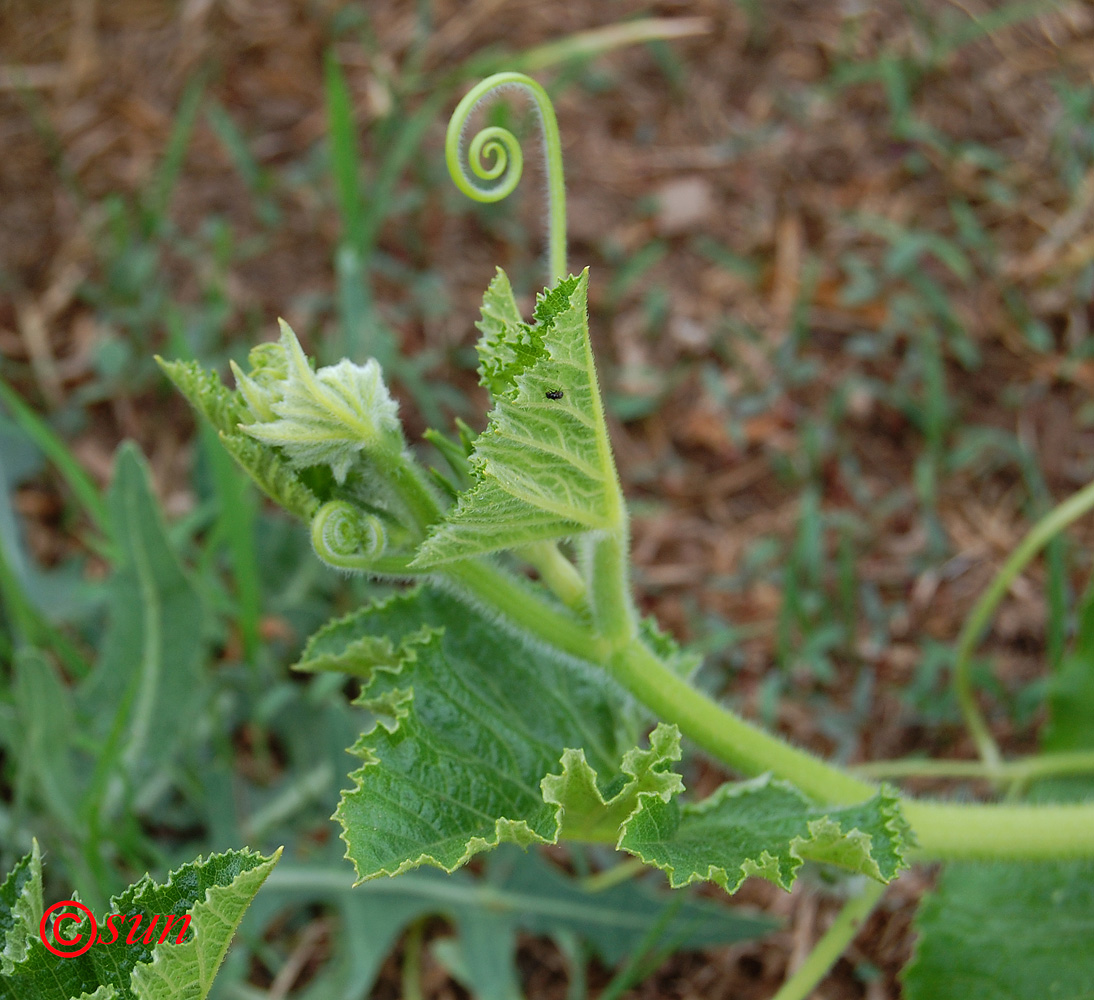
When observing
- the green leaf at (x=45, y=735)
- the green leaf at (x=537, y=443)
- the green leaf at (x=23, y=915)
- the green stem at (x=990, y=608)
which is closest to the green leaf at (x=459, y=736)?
the green leaf at (x=537, y=443)

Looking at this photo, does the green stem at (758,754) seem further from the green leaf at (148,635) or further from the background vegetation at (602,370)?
the green leaf at (148,635)

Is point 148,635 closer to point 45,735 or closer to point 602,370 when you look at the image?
point 45,735

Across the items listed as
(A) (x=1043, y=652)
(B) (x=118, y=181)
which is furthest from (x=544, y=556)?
(B) (x=118, y=181)

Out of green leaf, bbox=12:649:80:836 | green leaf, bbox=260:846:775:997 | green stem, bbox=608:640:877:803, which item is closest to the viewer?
green stem, bbox=608:640:877:803

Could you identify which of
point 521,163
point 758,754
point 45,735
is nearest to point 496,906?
point 758,754

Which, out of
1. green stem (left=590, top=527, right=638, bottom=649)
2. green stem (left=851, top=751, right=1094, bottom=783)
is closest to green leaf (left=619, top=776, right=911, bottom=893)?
green stem (left=590, top=527, right=638, bottom=649)

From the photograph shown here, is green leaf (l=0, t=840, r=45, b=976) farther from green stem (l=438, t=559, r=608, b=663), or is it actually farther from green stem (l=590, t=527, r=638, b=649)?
green stem (l=590, t=527, r=638, b=649)
